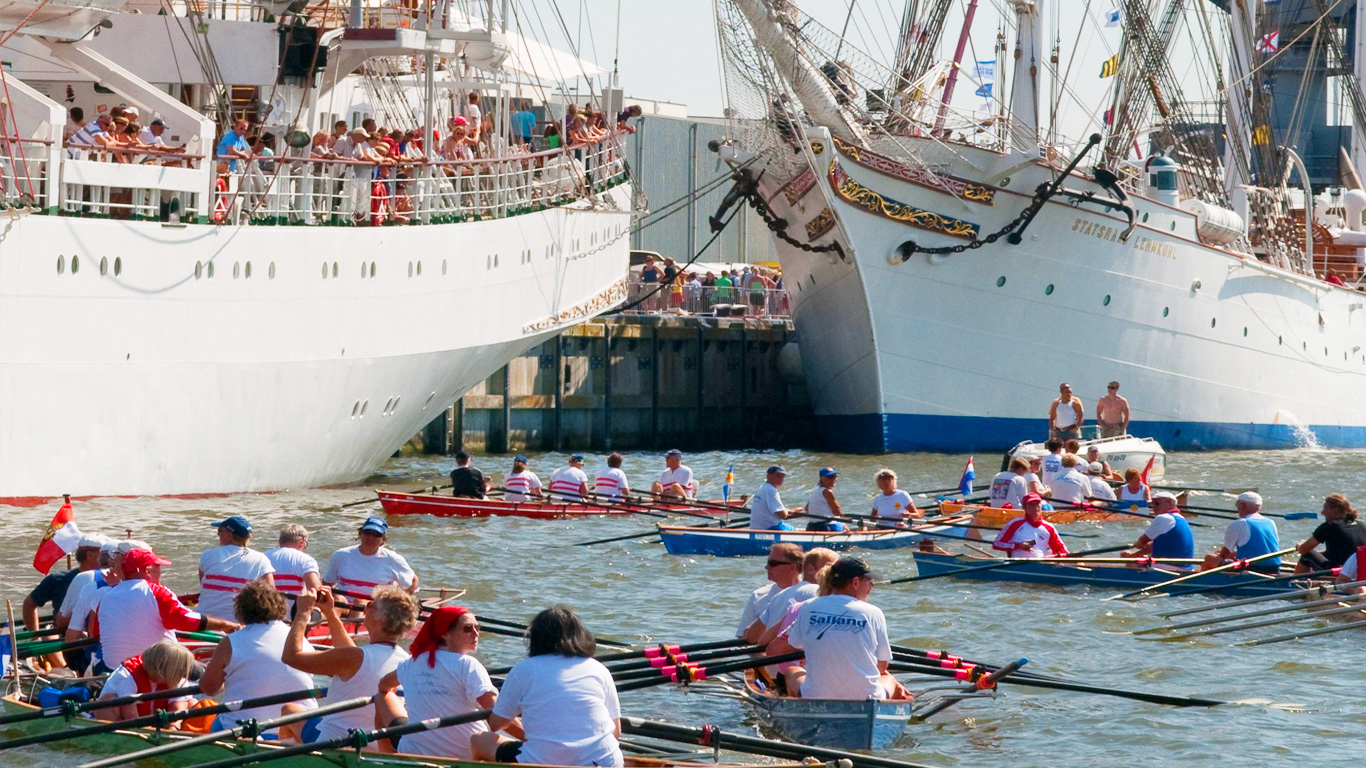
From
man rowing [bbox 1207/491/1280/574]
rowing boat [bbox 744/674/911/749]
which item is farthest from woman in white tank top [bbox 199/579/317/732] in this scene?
man rowing [bbox 1207/491/1280/574]

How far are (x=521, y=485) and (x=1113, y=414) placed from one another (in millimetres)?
14084

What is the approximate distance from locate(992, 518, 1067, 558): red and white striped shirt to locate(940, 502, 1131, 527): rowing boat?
31 centimetres

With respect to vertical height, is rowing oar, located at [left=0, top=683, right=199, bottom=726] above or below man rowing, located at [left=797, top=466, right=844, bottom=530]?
below

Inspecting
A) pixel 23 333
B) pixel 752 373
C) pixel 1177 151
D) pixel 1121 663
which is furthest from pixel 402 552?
pixel 1177 151

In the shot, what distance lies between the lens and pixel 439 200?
30.4m

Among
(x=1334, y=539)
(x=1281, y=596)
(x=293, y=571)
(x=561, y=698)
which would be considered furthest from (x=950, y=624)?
(x=561, y=698)

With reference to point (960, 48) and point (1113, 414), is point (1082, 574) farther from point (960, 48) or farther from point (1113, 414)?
point (960, 48)

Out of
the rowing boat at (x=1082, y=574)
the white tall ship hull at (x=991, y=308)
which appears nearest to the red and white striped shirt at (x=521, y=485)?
the rowing boat at (x=1082, y=574)

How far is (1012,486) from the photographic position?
82.9 feet

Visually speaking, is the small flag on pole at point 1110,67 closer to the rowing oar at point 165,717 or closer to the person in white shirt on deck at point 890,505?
the person in white shirt on deck at point 890,505

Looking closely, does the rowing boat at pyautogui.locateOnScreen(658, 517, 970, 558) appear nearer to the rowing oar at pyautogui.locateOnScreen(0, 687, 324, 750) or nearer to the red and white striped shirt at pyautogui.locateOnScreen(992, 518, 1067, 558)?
the red and white striped shirt at pyautogui.locateOnScreen(992, 518, 1067, 558)

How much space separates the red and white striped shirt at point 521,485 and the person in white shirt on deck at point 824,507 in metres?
5.37

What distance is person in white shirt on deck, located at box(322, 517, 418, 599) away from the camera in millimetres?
15273

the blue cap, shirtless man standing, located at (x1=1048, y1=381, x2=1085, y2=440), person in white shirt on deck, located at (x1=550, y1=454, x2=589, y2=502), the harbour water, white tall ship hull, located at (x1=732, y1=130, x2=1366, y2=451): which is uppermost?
white tall ship hull, located at (x1=732, y1=130, x2=1366, y2=451)
